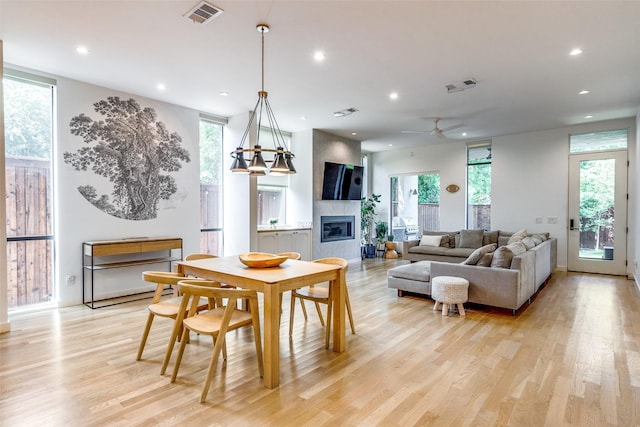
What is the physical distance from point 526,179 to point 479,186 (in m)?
1.03

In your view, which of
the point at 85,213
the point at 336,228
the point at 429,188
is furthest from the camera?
the point at 429,188

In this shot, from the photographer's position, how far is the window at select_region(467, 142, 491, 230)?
8164 mm

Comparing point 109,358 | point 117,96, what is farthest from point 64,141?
point 109,358

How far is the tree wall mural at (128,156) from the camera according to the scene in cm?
474

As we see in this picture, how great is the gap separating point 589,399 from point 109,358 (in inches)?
149

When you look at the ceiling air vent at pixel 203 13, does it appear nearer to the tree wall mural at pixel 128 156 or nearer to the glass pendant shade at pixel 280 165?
the glass pendant shade at pixel 280 165

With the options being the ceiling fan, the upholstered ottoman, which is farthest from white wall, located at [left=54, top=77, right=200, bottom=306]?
the ceiling fan

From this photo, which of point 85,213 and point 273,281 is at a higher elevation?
point 85,213

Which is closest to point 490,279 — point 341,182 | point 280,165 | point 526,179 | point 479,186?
point 280,165

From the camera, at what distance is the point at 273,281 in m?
2.59

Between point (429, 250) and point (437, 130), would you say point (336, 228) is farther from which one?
point (437, 130)

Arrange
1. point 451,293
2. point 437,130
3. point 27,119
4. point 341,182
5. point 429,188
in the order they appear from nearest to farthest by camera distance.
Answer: point 451,293 < point 27,119 < point 437,130 < point 341,182 < point 429,188

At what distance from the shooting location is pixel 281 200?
7.61m

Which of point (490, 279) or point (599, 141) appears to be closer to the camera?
point (490, 279)
